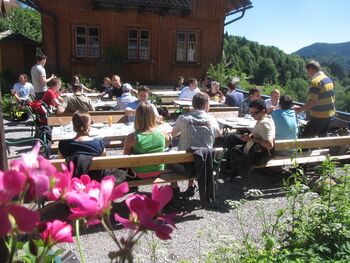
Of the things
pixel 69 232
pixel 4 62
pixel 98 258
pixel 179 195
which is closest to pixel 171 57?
pixel 4 62

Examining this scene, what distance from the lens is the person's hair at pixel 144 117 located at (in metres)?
4.21

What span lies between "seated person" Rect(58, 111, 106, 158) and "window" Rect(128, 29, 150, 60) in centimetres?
1192

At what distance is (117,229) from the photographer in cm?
396

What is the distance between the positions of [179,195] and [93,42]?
1154 cm

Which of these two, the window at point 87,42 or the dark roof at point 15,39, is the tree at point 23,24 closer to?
the dark roof at point 15,39

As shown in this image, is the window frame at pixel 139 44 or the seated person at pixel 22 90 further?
the window frame at pixel 139 44

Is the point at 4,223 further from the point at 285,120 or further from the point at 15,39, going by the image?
the point at 15,39

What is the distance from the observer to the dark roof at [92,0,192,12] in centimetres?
1402

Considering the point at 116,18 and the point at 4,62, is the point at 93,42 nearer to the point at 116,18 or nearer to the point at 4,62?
the point at 116,18

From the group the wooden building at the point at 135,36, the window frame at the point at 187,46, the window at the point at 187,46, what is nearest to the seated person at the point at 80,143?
the wooden building at the point at 135,36

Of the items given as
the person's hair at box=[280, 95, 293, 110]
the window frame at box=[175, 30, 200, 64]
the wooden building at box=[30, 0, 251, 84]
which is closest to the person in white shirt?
the person's hair at box=[280, 95, 293, 110]

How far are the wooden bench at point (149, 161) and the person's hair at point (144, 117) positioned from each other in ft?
1.21

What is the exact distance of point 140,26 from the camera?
605 inches

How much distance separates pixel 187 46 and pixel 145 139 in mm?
12620
